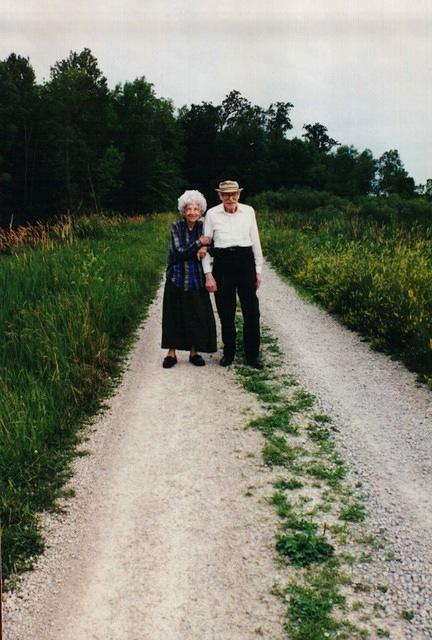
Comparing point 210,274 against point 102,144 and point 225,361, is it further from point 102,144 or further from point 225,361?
point 102,144

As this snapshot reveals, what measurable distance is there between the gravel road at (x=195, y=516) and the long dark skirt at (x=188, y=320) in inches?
20.9

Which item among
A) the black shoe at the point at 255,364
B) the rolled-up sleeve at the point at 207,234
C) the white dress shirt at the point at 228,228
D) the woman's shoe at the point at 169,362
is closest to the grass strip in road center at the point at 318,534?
the black shoe at the point at 255,364

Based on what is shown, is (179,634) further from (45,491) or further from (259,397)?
(259,397)

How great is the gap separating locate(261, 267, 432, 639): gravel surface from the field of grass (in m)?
0.28

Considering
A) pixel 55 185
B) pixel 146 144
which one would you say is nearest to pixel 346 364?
pixel 55 185

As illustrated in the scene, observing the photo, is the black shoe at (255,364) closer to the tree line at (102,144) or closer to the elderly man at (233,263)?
the elderly man at (233,263)

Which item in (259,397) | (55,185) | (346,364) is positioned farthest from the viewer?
(55,185)

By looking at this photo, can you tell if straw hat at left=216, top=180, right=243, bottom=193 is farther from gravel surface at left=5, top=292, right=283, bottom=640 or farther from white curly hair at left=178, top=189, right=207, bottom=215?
gravel surface at left=5, top=292, right=283, bottom=640

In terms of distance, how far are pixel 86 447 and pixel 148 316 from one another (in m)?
5.26

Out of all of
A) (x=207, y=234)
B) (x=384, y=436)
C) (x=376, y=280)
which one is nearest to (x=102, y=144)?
A: (x=376, y=280)

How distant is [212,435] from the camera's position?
5.12 metres

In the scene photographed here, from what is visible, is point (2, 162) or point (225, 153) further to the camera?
point (225, 153)

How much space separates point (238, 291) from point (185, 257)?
74 cm

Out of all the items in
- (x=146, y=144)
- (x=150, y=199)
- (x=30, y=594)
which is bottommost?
(x=30, y=594)
